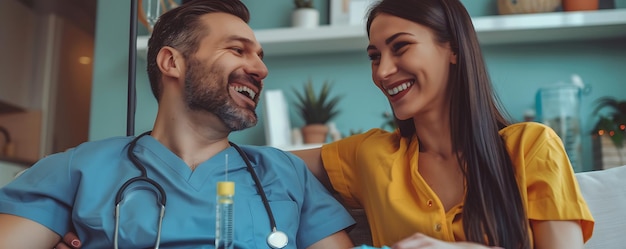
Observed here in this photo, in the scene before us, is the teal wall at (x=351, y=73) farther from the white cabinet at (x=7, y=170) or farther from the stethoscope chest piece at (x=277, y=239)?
the stethoscope chest piece at (x=277, y=239)

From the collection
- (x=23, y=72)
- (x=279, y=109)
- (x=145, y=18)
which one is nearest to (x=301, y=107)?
(x=279, y=109)

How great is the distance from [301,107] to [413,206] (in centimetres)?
218

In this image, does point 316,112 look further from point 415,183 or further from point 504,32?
point 415,183

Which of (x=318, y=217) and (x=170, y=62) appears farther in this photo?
(x=170, y=62)

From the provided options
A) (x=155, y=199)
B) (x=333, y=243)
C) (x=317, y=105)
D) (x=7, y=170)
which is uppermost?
(x=317, y=105)

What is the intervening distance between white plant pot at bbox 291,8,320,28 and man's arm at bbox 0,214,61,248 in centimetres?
230

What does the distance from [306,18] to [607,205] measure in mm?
2248

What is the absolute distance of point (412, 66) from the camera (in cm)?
140

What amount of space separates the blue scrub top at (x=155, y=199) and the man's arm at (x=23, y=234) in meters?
0.01

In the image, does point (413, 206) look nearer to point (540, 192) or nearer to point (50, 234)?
point (540, 192)

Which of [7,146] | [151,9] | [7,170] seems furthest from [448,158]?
[7,146]

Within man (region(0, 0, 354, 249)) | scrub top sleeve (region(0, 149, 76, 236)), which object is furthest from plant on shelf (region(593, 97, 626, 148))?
scrub top sleeve (region(0, 149, 76, 236))

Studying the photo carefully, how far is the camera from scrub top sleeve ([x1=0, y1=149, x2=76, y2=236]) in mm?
1289

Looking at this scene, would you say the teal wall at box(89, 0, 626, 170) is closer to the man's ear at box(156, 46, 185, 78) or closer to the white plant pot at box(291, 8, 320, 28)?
the white plant pot at box(291, 8, 320, 28)
